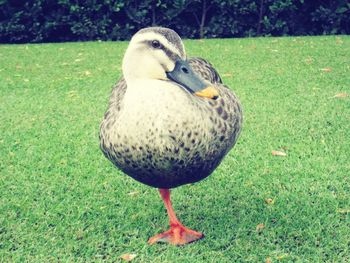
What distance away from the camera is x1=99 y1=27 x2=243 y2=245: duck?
2.63 metres

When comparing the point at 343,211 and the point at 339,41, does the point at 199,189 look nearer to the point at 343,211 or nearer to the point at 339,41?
the point at 343,211

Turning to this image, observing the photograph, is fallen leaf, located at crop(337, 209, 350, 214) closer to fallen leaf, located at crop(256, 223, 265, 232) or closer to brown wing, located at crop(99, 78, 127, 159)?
fallen leaf, located at crop(256, 223, 265, 232)

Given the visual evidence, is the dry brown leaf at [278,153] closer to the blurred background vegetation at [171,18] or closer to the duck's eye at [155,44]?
the duck's eye at [155,44]

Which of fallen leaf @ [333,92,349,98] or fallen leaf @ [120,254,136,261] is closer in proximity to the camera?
fallen leaf @ [120,254,136,261]

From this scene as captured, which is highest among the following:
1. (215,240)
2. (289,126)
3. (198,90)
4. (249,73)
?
(198,90)

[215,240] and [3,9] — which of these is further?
[3,9]

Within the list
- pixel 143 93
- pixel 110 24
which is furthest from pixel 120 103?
pixel 110 24

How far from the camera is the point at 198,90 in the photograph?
261cm

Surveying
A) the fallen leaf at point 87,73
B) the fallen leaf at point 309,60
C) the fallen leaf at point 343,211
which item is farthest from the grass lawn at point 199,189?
the fallen leaf at point 309,60

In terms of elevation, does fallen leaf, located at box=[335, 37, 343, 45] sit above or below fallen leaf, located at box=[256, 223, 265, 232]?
below

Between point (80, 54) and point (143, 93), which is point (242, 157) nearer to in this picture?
point (143, 93)

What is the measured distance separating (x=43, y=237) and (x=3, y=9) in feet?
28.2

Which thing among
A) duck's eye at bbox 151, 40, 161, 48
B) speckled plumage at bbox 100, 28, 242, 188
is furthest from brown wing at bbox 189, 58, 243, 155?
duck's eye at bbox 151, 40, 161, 48

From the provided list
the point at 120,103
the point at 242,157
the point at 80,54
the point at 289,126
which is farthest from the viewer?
the point at 80,54
